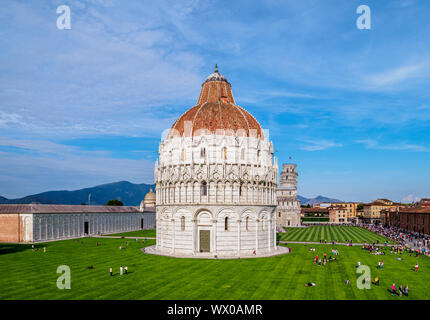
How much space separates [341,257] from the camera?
170 feet

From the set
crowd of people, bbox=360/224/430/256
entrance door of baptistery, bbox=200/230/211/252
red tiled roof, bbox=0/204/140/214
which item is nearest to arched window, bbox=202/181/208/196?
entrance door of baptistery, bbox=200/230/211/252

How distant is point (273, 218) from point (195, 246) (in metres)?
14.4

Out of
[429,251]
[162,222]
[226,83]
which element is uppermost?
[226,83]

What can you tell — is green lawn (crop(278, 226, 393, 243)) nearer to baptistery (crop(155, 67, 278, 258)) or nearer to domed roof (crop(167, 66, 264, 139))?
baptistery (crop(155, 67, 278, 258))

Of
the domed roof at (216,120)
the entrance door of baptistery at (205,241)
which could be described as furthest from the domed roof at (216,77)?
the entrance door of baptistery at (205,241)

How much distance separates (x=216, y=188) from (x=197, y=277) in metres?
17.8

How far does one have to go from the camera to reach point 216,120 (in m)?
56.6

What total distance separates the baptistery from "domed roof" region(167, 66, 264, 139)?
157mm

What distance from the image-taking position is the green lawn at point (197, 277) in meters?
30.3

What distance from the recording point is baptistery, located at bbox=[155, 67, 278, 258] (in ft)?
172

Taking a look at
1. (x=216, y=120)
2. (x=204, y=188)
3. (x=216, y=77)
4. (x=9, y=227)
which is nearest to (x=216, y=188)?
(x=204, y=188)

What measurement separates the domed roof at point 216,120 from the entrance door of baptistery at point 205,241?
15325mm
